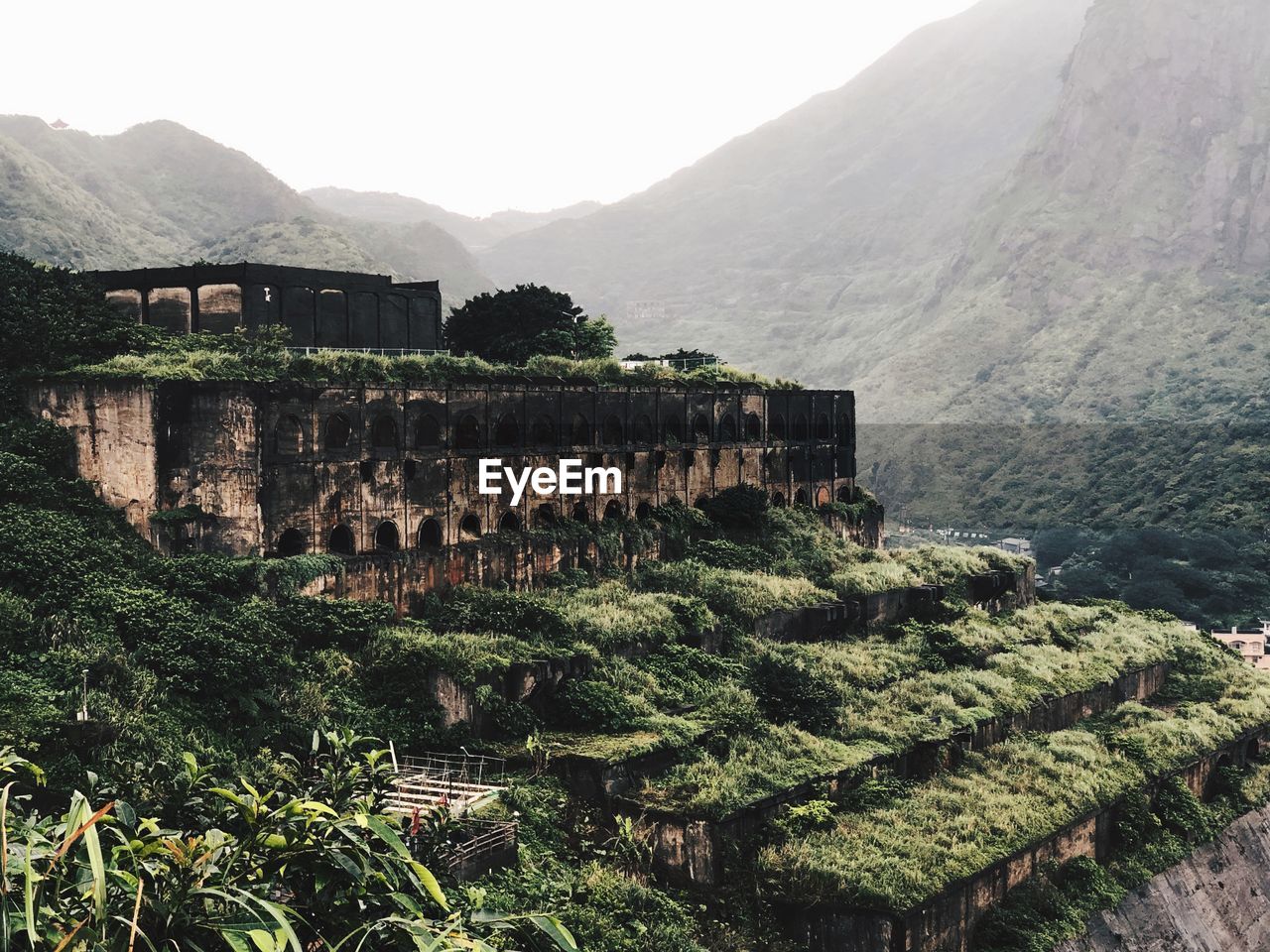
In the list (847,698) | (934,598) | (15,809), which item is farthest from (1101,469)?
(15,809)

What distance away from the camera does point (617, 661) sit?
1065 inches

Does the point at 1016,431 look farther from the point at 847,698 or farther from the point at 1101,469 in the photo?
the point at 847,698

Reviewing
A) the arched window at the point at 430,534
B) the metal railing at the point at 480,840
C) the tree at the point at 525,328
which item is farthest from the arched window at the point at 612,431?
the metal railing at the point at 480,840

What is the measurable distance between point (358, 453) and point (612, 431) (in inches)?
403

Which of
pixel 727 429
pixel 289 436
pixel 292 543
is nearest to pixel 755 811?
pixel 292 543

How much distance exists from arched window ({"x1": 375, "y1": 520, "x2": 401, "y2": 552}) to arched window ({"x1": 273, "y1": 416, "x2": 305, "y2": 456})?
316 centimetres

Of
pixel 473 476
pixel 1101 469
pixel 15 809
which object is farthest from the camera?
pixel 1101 469

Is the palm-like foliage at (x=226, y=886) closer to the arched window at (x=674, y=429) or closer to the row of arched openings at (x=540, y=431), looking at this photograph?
the row of arched openings at (x=540, y=431)

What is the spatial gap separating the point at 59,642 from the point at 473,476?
1228 centimetres

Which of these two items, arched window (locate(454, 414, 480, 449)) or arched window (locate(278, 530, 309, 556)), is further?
arched window (locate(454, 414, 480, 449))

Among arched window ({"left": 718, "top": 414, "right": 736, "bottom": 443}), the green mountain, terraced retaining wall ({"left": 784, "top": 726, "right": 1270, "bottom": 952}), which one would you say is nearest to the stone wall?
arched window ({"left": 718, "top": 414, "right": 736, "bottom": 443})

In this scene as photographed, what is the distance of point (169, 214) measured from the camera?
138 meters

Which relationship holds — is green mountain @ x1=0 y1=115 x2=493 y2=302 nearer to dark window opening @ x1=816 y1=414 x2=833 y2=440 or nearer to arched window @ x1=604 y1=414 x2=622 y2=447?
dark window opening @ x1=816 y1=414 x2=833 y2=440

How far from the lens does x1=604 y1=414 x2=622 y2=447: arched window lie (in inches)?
Result: 1426
